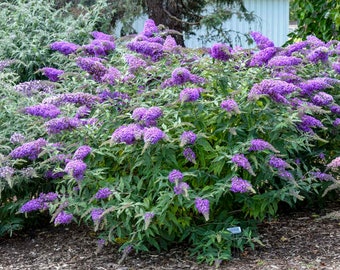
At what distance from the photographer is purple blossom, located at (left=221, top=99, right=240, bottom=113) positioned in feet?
13.7

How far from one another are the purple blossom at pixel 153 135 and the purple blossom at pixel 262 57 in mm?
1288

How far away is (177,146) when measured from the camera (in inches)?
168

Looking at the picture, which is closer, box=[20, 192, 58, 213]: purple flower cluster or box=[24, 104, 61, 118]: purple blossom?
box=[24, 104, 61, 118]: purple blossom

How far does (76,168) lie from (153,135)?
557 mm

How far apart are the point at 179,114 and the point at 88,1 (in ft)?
21.7

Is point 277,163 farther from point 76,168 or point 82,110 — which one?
point 82,110

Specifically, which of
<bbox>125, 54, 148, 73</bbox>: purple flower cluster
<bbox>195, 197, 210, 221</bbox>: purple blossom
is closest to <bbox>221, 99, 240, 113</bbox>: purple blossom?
<bbox>195, 197, 210, 221</bbox>: purple blossom

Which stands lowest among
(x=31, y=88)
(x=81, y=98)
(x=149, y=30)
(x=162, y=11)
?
(x=81, y=98)

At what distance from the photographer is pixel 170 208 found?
432cm

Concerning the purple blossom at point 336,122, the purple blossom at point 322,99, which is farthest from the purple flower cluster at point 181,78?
the purple blossom at point 336,122

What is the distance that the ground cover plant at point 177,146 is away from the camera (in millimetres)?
4199

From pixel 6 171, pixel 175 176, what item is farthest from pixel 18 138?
pixel 175 176

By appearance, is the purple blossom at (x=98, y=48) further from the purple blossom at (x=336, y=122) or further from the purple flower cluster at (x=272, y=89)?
the purple blossom at (x=336, y=122)

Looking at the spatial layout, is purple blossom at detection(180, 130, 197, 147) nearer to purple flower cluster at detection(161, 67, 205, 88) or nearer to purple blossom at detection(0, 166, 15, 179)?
purple flower cluster at detection(161, 67, 205, 88)
